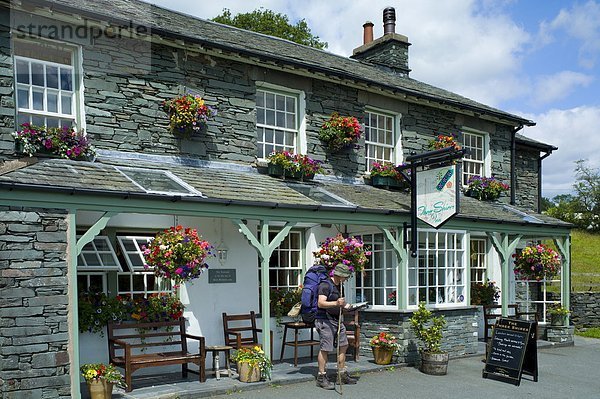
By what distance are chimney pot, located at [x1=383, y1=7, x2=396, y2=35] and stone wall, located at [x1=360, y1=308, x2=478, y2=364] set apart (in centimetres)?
871

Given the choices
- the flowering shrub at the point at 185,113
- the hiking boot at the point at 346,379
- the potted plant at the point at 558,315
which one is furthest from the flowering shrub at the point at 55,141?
the potted plant at the point at 558,315

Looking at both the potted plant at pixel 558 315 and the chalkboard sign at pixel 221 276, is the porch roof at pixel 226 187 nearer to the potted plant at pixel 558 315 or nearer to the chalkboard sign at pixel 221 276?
the chalkboard sign at pixel 221 276

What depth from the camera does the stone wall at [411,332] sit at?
35.2 feet

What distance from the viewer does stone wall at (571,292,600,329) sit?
53.7 ft

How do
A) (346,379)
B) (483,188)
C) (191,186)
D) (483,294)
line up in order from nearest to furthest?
(191,186) → (346,379) → (483,294) → (483,188)

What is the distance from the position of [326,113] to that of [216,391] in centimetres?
618

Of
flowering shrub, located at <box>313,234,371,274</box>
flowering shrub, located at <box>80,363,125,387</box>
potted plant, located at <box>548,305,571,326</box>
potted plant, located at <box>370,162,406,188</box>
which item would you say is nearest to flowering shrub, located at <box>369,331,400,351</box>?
flowering shrub, located at <box>313,234,371,274</box>

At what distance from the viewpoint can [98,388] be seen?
744cm

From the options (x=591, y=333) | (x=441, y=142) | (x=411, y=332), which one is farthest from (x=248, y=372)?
(x=591, y=333)

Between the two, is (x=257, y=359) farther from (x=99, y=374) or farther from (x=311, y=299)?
(x=99, y=374)

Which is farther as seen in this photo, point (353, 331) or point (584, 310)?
point (584, 310)

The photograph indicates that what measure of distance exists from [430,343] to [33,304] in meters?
5.93

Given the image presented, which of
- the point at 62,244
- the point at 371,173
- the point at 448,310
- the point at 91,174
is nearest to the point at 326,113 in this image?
the point at 371,173


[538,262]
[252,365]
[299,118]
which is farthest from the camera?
[538,262]
